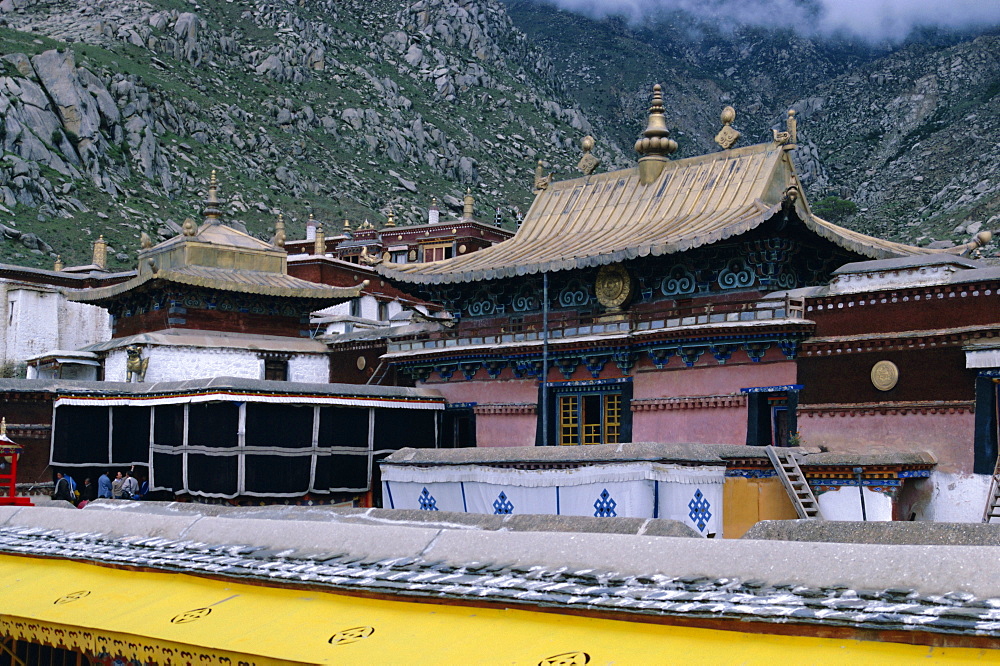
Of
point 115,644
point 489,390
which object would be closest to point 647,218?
point 489,390

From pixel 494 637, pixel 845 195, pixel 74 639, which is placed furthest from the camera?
pixel 845 195

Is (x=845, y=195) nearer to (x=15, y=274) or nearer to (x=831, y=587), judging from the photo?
(x=15, y=274)

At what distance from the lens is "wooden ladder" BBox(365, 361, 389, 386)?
88.9 ft

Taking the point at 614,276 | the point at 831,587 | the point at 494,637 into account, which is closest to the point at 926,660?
the point at 831,587

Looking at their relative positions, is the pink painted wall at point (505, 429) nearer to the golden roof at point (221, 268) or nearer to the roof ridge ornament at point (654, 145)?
the golden roof at point (221, 268)

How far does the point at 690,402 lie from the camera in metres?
20.5

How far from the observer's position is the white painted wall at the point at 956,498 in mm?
16547

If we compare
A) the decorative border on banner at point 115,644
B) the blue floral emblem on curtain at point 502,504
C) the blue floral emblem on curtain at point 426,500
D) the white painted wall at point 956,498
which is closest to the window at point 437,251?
the blue floral emblem on curtain at point 426,500

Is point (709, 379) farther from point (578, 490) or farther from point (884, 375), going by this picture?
point (578, 490)

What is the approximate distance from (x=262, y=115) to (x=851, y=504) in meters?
77.8

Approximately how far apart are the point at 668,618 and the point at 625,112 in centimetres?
12738

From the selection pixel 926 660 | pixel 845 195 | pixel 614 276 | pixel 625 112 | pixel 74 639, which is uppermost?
pixel 625 112

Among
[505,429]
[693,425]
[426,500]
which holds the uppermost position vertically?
[693,425]

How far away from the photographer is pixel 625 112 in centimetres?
12938
